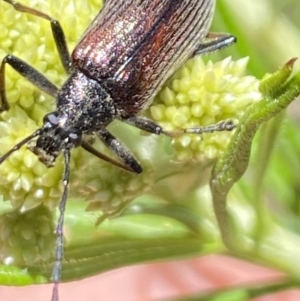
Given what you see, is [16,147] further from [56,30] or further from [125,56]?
[125,56]

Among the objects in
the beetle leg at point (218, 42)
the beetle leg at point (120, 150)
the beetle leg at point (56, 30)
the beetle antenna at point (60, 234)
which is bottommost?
the beetle antenna at point (60, 234)

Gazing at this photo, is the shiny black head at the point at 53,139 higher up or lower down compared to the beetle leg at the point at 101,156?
lower down

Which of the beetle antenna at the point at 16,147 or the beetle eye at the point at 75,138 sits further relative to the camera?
the beetle eye at the point at 75,138

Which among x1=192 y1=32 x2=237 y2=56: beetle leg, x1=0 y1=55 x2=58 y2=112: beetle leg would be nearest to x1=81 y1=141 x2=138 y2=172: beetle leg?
x1=0 y1=55 x2=58 y2=112: beetle leg

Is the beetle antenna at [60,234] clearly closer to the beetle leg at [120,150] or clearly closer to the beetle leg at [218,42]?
the beetle leg at [120,150]

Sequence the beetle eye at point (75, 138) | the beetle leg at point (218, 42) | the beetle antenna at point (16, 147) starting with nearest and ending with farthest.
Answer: the beetle antenna at point (16, 147), the beetle eye at point (75, 138), the beetle leg at point (218, 42)

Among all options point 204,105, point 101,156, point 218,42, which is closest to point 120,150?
point 101,156

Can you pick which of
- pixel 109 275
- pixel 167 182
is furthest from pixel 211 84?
pixel 109 275

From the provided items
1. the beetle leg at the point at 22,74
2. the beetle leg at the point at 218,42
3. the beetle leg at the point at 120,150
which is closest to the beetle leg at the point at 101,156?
the beetle leg at the point at 120,150
